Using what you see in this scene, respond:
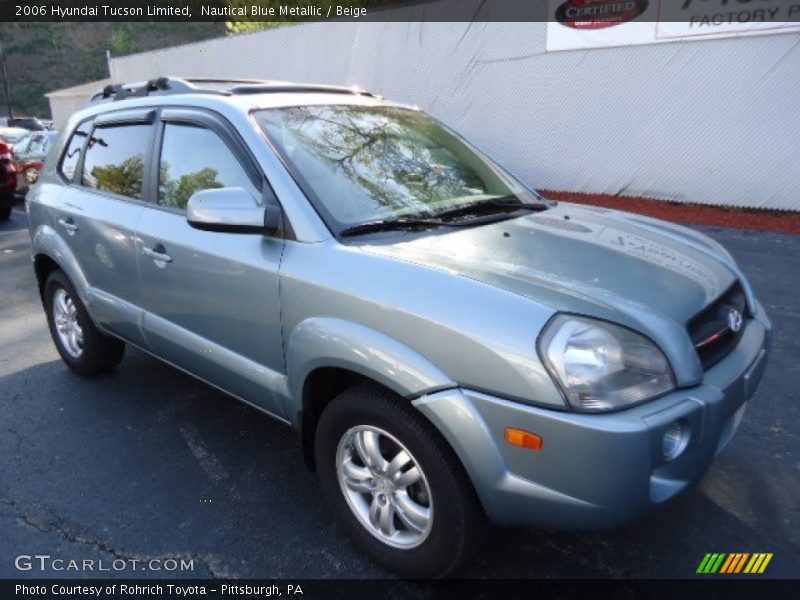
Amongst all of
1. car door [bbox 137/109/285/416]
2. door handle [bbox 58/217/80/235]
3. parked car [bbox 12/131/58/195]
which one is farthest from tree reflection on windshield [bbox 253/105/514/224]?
parked car [bbox 12/131/58/195]

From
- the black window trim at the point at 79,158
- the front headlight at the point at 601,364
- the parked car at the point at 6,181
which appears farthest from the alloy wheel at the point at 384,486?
the parked car at the point at 6,181

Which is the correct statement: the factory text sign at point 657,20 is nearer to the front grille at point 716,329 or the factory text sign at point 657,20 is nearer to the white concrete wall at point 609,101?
the white concrete wall at point 609,101

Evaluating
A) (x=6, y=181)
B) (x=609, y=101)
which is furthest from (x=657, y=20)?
(x=6, y=181)

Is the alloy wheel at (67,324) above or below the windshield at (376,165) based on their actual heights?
below

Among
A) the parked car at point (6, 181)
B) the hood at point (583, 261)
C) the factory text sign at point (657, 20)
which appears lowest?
the parked car at point (6, 181)

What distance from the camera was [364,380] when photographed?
233 centimetres

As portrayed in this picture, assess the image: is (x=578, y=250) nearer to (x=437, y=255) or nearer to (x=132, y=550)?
(x=437, y=255)

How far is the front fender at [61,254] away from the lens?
12.7 feet

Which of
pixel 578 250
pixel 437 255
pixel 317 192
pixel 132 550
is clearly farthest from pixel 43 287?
pixel 578 250

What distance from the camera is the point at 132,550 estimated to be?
2604 millimetres

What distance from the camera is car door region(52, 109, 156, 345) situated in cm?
341

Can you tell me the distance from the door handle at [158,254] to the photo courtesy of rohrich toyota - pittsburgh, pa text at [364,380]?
2 centimetres

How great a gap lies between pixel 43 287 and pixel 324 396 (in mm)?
3008

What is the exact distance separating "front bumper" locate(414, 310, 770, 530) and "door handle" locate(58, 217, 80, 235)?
9.19ft
